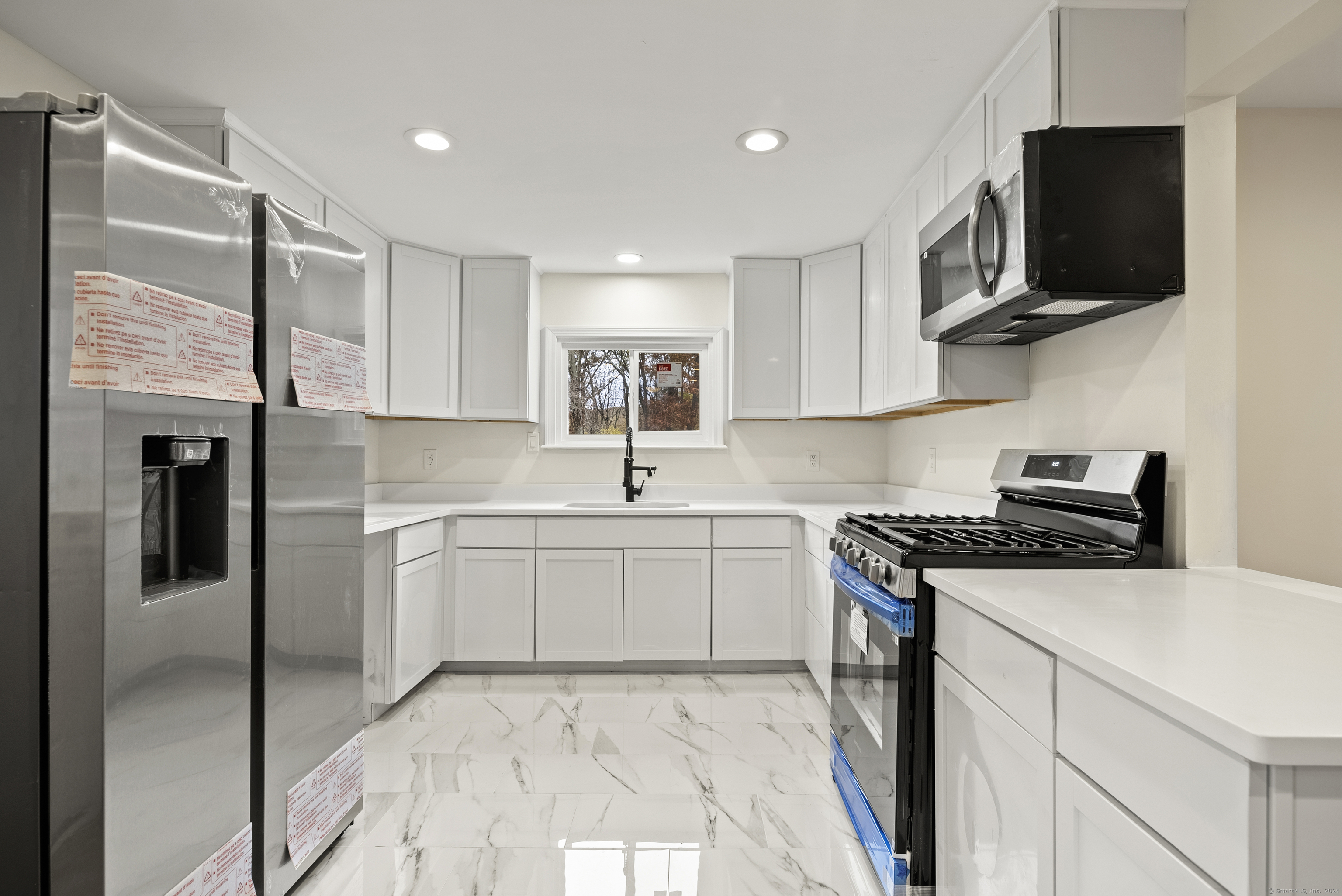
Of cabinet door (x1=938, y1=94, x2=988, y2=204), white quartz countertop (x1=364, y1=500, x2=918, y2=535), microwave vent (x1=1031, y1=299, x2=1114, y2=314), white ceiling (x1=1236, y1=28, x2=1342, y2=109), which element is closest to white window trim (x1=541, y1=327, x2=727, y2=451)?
white quartz countertop (x1=364, y1=500, x2=918, y2=535)

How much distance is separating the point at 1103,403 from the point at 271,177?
2.78 m

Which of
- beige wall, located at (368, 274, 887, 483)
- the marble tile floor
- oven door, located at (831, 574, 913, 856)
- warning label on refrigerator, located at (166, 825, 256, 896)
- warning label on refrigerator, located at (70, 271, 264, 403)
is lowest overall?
the marble tile floor

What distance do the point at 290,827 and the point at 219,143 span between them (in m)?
2.01

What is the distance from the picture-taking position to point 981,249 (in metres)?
1.75

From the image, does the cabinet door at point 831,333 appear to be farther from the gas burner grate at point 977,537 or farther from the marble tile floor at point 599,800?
the marble tile floor at point 599,800

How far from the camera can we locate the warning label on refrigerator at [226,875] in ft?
4.18

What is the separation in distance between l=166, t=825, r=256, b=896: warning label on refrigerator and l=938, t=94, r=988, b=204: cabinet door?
2.46 meters

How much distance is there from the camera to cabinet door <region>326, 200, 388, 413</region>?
3.04 m

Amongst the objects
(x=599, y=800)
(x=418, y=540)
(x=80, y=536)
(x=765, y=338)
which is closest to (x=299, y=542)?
(x=80, y=536)

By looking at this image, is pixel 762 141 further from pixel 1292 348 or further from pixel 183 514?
pixel 183 514

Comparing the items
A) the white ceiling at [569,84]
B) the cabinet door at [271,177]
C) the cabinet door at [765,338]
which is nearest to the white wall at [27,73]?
the white ceiling at [569,84]

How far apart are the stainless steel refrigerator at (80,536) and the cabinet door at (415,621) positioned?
5.08 feet

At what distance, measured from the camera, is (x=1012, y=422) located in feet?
7.80

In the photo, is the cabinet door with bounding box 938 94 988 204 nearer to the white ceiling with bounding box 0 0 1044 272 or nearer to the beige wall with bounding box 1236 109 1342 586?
the white ceiling with bounding box 0 0 1044 272
